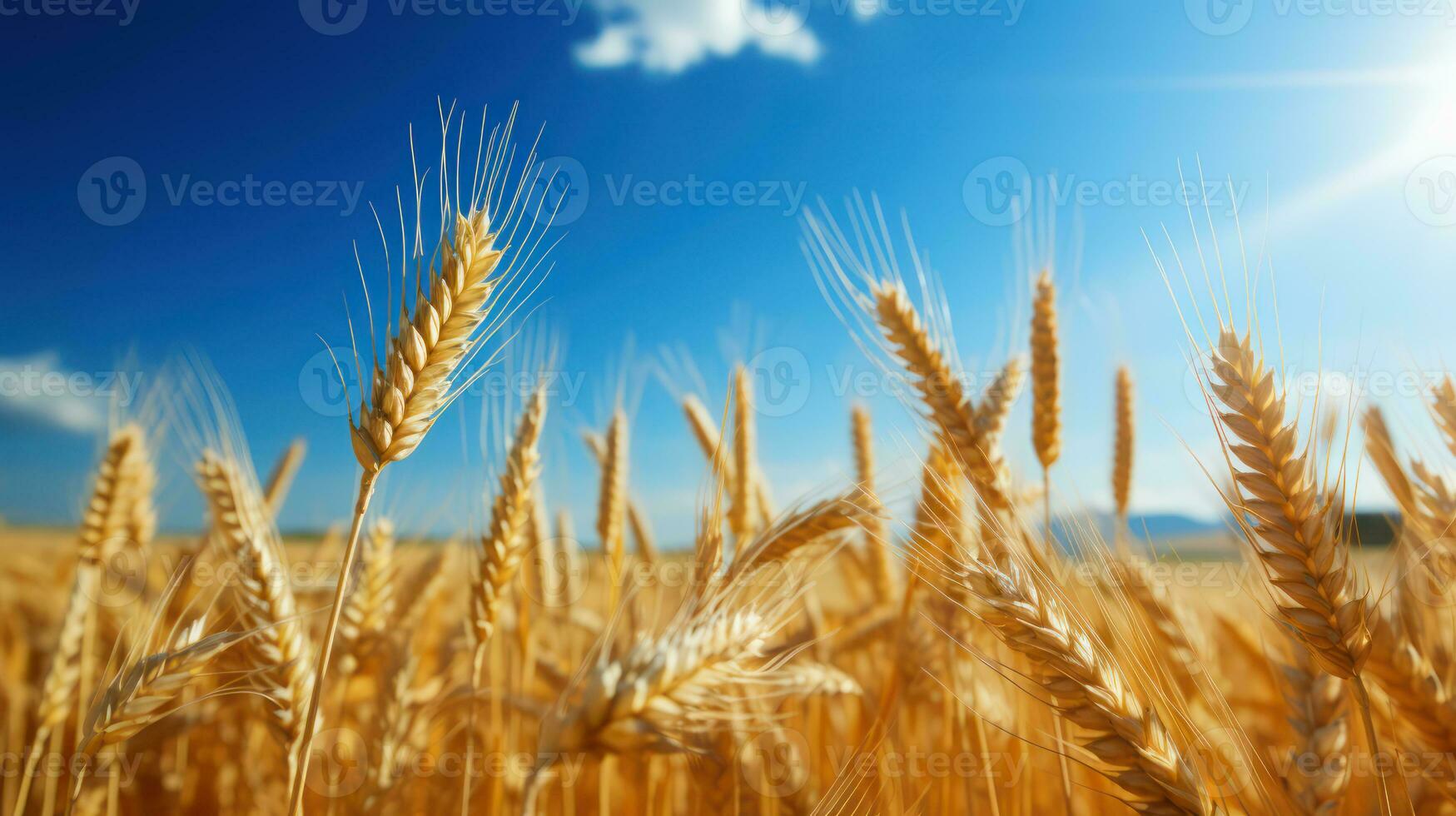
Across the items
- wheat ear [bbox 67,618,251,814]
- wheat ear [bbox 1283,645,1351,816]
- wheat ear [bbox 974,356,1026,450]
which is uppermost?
wheat ear [bbox 974,356,1026,450]

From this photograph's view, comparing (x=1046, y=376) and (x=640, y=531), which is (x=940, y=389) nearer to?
(x=1046, y=376)

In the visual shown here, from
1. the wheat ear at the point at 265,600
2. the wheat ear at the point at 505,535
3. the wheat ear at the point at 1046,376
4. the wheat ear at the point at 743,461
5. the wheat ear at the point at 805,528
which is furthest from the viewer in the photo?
the wheat ear at the point at 743,461

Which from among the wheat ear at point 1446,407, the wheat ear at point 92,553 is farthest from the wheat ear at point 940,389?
the wheat ear at point 92,553

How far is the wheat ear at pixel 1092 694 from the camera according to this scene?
3.64 ft

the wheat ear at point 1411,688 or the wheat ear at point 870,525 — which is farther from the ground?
the wheat ear at point 870,525

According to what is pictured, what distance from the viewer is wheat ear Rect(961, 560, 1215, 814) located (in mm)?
1109

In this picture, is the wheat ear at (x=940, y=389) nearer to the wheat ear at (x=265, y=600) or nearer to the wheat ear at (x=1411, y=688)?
the wheat ear at (x=1411, y=688)

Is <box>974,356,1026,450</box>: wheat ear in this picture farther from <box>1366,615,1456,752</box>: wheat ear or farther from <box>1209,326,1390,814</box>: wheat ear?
<box>1366,615,1456,752</box>: wheat ear

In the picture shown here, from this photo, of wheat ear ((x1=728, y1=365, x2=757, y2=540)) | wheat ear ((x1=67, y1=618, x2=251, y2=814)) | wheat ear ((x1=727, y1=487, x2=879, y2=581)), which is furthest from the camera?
wheat ear ((x1=728, y1=365, x2=757, y2=540))

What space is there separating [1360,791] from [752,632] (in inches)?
106

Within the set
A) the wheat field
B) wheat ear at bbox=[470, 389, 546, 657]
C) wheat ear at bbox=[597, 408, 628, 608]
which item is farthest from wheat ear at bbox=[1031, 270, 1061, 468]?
wheat ear at bbox=[470, 389, 546, 657]

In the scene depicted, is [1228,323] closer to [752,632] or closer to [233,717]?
[752,632]

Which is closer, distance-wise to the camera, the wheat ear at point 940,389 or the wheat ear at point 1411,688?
the wheat ear at point 1411,688

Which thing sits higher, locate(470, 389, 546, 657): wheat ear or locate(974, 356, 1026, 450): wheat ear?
locate(974, 356, 1026, 450): wheat ear
